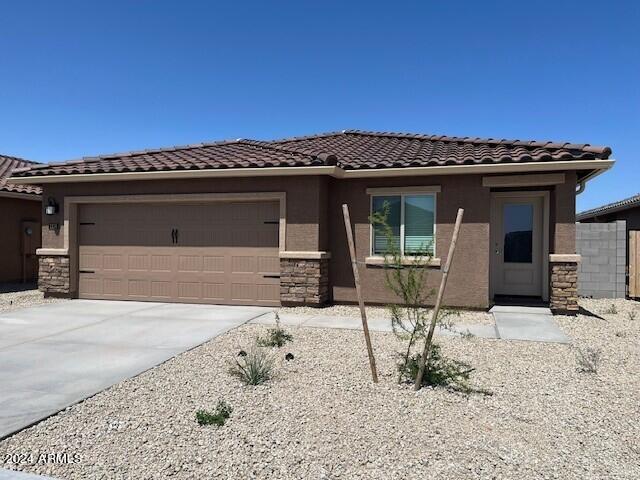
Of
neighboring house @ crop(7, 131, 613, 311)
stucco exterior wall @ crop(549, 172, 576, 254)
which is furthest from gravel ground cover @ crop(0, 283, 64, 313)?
stucco exterior wall @ crop(549, 172, 576, 254)

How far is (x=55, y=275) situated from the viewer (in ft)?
38.9

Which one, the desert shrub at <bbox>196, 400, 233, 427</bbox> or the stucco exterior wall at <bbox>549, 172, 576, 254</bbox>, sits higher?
the stucco exterior wall at <bbox>549, 172, 576, 254</bbox>

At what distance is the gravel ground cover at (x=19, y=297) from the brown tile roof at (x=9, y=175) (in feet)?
9.31

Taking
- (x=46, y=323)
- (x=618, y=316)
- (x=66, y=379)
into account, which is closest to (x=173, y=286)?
(x=46, y=323)

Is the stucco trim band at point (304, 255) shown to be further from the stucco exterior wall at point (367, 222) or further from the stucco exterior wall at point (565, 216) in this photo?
the stucco exterior wall at point (565, 216)

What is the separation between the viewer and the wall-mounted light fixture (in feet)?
38.6

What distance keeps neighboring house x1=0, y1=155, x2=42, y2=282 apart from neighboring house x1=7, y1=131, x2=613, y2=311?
11.2 feet

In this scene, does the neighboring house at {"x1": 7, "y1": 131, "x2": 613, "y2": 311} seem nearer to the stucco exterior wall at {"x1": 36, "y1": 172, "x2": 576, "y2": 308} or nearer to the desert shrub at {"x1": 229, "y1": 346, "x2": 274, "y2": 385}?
the stucco exterior wall at {"x1": 36, "y1": 172, "x2": 576, "y2": 308}

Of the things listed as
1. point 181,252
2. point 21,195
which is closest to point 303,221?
point 181,252

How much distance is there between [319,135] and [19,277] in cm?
1056

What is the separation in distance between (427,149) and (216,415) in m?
9.37

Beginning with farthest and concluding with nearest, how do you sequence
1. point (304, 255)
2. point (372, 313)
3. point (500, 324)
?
point (304, 255)
point (372, 313)
point (500, 324)

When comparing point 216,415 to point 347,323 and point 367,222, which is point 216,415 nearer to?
point 347,323

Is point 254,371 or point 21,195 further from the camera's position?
point 21,195
